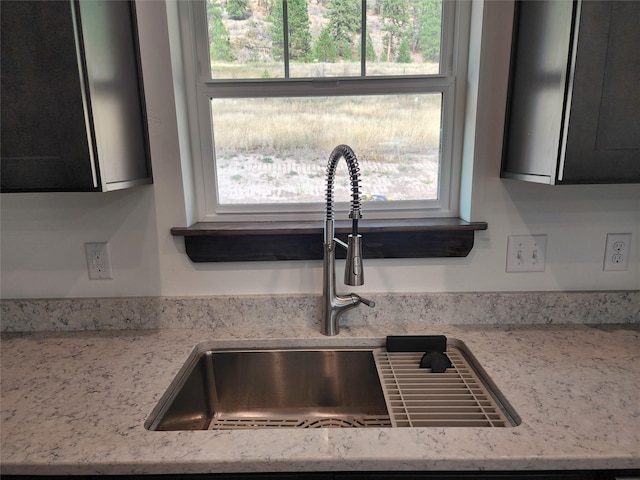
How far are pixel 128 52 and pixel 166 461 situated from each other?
3.38 ft

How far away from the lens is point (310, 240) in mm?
1224

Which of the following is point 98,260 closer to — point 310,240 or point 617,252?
point 310,240

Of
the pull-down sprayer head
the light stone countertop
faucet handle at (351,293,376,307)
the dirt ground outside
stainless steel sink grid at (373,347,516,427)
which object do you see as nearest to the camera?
the light stone countertop

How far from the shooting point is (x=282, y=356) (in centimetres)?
117

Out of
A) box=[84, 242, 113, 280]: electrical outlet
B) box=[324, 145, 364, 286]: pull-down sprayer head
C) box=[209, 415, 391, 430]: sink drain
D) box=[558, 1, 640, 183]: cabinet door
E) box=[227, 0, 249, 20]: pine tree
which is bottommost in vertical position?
box=[209, 415, 391, 430]: sink drain

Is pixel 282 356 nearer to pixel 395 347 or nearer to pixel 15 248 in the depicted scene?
pixel 395 347

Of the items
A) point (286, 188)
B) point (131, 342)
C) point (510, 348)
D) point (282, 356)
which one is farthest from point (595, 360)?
point (131, 342)

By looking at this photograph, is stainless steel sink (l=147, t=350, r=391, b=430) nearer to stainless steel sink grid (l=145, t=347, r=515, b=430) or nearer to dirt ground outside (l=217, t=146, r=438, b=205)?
stainless steel sink grid (l=145, t=347, r=515, b=430)

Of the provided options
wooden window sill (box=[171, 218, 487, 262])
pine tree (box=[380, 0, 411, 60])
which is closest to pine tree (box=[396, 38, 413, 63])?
pine tree (box=[380, 0, 411, 60])

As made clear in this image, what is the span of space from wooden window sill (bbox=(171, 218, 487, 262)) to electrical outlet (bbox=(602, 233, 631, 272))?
1.39 feet

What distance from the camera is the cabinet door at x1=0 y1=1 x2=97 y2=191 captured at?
872 mm

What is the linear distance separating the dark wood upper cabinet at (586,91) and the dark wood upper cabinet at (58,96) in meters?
1.11

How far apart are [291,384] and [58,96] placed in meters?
0.97

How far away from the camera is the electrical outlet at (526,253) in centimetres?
125
